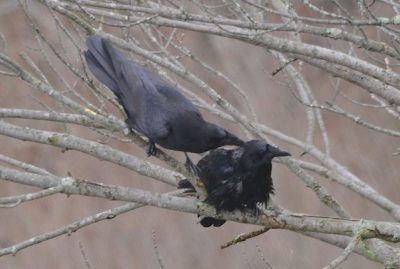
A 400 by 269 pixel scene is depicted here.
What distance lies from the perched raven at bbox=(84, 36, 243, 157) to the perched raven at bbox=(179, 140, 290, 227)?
0.11 m

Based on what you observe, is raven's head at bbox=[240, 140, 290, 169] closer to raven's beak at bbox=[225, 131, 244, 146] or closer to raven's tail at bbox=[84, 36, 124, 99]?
raven's beak at bbox=[225, 131, 244, 146]

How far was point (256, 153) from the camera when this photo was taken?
3.44 m

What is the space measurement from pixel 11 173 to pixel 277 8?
1.64 metres

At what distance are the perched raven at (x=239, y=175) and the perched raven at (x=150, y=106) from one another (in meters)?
0.11

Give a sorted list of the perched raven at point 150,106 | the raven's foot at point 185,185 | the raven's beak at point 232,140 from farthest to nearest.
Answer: the raven's foot at point 185,185 → the raven's beak at point 232,140 → the perched raven at point 150,106

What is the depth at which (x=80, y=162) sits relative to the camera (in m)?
11.5

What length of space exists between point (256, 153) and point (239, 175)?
4.8 inches

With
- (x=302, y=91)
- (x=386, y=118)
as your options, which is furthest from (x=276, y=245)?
(x=302, y=91)

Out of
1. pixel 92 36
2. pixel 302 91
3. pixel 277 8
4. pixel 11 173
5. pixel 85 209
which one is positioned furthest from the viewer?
pixel 85 209

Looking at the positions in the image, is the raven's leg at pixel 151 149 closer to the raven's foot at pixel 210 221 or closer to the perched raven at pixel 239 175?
the perched raven at pixel 239 175

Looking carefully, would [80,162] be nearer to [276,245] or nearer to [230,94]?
[230,94]

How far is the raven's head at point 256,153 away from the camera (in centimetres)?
342

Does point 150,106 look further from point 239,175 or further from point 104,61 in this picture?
point 239,175

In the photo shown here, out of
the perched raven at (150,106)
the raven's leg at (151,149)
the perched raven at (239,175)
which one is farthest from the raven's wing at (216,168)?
the raven's leg at (151,149)
